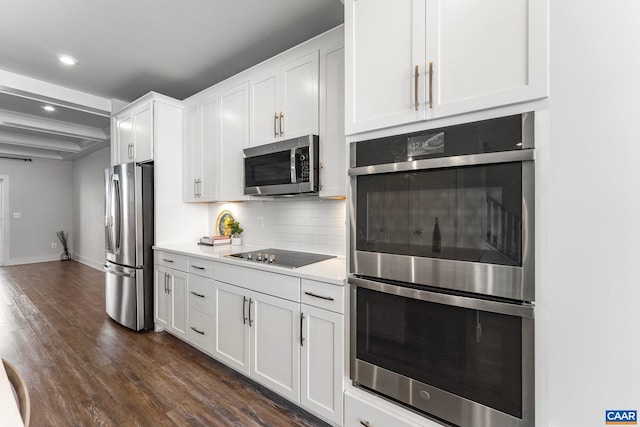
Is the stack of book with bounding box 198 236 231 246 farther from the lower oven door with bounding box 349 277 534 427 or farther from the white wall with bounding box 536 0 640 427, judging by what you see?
the white wall with bounding box 536 0 640 427

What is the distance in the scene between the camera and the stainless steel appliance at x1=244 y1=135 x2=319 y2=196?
7.18ft

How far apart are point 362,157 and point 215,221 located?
247 cm

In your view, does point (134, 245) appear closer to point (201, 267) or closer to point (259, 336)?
point (201, 267)

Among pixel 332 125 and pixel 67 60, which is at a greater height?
pixel 67 60

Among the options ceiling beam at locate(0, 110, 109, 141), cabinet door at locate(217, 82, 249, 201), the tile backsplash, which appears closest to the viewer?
the tile backsplash

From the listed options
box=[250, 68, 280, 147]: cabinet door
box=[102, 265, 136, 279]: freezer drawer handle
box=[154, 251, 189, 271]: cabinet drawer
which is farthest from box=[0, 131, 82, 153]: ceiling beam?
box=[250, 68, 280, 147]: cabinet door

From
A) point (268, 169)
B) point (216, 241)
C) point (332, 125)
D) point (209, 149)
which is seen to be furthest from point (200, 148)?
point (332, 125)

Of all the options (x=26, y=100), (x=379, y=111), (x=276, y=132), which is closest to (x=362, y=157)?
(x=379, y=111)

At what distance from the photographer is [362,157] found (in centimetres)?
161

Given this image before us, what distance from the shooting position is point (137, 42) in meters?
2.63

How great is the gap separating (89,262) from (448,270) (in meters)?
8.13

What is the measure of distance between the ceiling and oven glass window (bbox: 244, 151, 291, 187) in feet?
3.40

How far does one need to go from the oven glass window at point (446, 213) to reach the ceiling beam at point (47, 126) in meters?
5.76

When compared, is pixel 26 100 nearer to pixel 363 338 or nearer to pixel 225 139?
pixel 225 139
